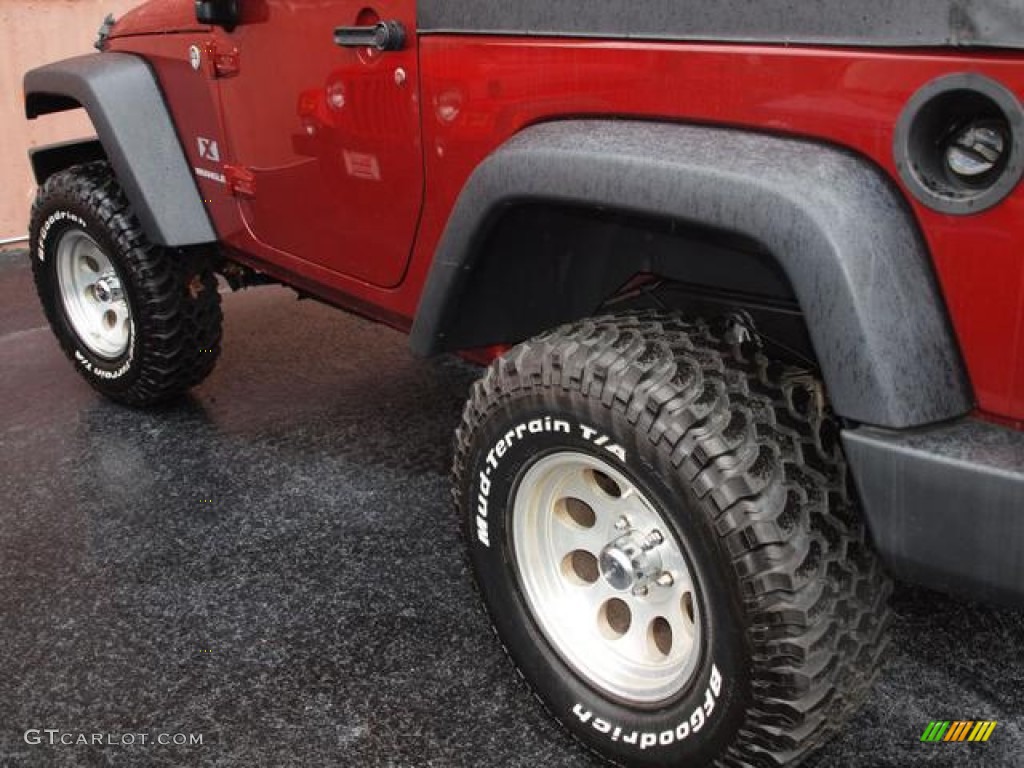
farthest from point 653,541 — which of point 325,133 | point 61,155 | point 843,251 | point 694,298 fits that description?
point 61,155

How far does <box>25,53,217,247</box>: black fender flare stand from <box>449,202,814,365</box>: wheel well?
4.13ft

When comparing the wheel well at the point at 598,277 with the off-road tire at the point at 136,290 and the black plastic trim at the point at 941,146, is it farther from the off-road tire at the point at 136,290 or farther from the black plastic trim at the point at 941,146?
the off-road tire at the point at 136,290

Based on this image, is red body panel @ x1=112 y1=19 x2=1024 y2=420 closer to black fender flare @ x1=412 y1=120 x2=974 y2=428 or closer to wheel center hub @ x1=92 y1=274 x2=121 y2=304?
black fender flare @ x1=412 y1=120 x2=974 y2=428

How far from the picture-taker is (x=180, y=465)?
10.9ft

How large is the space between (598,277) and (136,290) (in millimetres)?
1711

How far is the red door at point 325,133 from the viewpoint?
2.25 meters

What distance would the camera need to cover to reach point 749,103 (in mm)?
1585

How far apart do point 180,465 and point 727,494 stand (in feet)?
7.07

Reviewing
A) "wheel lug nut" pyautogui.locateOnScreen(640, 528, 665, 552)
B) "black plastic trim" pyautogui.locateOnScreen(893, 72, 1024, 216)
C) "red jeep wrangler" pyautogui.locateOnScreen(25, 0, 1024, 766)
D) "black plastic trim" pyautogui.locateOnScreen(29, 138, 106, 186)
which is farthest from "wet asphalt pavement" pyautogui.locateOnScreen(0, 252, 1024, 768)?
"black plastic trim" pyautogui.locateOnScreen(893, 72, 1024, 216)

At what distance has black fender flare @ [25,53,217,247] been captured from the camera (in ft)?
10.2

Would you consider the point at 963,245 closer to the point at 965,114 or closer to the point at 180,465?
the point at 965,114

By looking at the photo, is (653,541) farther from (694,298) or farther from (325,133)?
(325,133)

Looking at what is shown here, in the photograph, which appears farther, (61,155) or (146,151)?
(61,155)

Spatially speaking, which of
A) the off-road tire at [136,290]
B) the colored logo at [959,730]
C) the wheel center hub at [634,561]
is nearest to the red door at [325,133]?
the off-road tire at [136,290]
